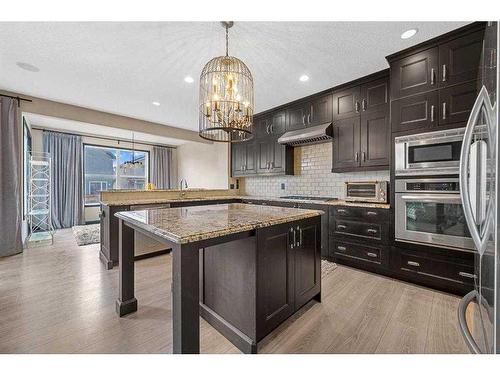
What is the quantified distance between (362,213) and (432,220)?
2.34 feet

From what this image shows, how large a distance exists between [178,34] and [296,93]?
2139 millimetres

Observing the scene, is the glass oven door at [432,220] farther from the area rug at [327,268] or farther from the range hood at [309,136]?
the range hood at [309,136]

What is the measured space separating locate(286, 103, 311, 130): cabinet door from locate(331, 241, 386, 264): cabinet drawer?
2105 mm

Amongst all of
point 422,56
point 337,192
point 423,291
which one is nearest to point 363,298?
point 423,291

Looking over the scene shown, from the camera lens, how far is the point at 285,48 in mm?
2434

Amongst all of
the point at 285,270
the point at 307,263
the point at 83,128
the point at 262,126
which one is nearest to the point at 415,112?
the point at 307,263

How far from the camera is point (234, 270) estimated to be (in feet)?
5.31

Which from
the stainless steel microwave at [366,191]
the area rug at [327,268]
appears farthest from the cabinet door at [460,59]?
the area rug at [327,268]

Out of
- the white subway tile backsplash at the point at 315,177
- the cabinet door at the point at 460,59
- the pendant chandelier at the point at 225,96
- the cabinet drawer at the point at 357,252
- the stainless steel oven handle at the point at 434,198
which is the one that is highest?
the cabinet door at the point at 460,59

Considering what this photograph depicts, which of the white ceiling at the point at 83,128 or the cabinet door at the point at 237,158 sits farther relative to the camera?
the cabinet door at the point at 237,158

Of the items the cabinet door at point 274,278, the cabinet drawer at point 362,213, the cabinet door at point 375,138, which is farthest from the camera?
the cabinet door at point 375,138

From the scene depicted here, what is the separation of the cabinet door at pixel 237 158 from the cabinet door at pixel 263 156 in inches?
20.3

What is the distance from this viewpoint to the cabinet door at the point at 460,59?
211 cm

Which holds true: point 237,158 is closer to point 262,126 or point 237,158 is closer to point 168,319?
point 262,126
